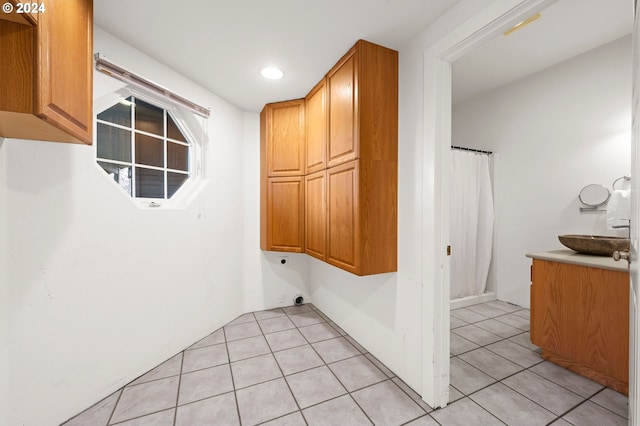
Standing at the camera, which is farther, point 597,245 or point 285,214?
point 285,214

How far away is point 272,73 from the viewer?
2141 mm

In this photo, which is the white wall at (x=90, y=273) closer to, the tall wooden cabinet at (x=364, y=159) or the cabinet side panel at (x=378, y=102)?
the tall wooden cabinet at (x=364, y=159)

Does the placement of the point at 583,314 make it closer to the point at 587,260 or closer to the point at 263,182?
the point at 587,260

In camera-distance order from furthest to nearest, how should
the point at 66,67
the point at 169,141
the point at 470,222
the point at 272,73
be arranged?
the point at 470,222
the point at 169,141
the point at 272,73
the point at 66,67

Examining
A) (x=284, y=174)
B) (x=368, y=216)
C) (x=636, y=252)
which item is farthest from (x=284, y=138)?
(x=636, y=252)

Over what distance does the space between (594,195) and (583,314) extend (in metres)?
1.35

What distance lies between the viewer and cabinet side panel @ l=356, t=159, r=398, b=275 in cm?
171

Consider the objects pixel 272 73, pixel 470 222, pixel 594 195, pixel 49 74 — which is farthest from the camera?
pixel 470 222

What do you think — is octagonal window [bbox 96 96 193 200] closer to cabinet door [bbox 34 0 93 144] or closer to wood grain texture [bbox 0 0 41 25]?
cabinet door [bbox 34 0 93 144]

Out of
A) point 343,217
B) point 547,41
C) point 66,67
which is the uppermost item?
point 547,41

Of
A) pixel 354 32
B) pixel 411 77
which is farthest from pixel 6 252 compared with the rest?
pixel 411 77

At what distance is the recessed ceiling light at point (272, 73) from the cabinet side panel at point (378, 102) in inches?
29.1

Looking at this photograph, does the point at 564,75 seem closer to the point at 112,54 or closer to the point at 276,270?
the point at 276,270

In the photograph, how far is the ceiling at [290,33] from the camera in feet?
4.77
